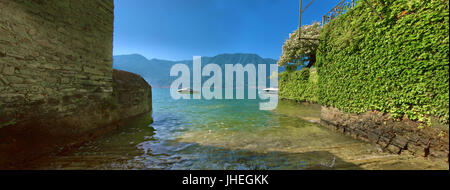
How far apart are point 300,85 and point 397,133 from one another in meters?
14.7

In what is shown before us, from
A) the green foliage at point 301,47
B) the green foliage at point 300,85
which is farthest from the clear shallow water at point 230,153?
the green foliage at point 301,47

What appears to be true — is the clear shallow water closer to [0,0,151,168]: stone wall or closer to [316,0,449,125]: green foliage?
[0,0,151,168]: stone wall

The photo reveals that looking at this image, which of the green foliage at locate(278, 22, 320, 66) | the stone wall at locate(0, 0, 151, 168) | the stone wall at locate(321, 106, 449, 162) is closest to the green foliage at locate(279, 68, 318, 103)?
the green foliage at locate(278, 22, 320, 66)

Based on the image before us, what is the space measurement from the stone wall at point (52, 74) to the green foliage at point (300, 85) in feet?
55.0

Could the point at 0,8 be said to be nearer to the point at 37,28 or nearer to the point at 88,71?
the point at 37,28

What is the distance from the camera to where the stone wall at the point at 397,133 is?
360 centimetres

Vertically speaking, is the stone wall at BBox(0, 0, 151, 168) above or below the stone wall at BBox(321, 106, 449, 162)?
above

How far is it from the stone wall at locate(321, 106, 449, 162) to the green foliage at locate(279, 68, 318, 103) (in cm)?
A: 1001

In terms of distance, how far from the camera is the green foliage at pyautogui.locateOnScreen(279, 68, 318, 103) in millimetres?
15939

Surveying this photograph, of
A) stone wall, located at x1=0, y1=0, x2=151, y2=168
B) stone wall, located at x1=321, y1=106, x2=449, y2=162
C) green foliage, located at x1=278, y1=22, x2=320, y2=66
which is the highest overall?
green foliage, located at x1=278, y1=22, x2=320, y2=66

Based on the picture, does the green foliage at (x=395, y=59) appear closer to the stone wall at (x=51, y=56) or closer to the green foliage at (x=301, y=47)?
the stone wall at (x=51, y=56)

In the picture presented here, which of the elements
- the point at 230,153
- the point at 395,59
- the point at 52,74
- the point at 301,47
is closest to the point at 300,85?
the point at 301,47

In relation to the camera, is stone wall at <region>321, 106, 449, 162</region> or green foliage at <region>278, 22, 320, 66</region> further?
green foliage at <region>278, 22, 320, 66</region>

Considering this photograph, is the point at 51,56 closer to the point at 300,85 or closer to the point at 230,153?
the point at 230,153
